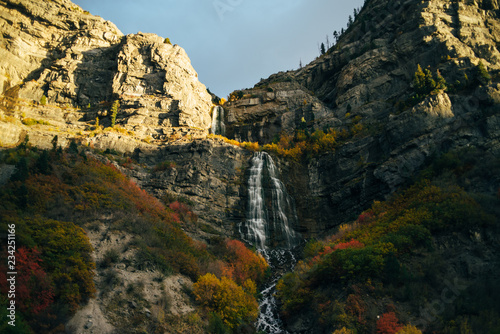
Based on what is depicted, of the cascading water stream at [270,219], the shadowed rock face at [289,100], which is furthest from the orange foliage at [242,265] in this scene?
the shadowed rock face at [289,100]

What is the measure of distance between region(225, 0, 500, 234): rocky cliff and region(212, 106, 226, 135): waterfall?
1.85 metres

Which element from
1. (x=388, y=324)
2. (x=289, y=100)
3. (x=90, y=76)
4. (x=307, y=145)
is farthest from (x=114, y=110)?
Result: (x=388, y=324)

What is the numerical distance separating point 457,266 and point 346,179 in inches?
1119

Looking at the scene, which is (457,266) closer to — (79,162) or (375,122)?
(375,122)

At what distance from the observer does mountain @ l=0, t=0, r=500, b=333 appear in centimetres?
2756

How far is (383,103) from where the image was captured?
68.6 metres

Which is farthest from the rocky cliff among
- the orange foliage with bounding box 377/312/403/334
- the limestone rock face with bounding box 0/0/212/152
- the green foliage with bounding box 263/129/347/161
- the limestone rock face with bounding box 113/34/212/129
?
the orange foliage with bounding box 377/312/403/334

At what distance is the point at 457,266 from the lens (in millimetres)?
29891

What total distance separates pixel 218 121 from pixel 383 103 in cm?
3879

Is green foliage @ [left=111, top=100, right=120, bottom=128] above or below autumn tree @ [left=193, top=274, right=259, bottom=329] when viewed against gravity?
above

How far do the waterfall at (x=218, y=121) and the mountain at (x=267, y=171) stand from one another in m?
2.06

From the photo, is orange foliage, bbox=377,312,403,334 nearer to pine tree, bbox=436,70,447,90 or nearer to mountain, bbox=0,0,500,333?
mountain, bbox=0,0,500,333

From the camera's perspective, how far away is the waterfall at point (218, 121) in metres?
81.5

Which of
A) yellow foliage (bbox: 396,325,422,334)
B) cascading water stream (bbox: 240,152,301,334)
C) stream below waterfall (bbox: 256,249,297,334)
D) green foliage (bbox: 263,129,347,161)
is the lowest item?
yellow foliage (bbox: 396,325,422,334)
